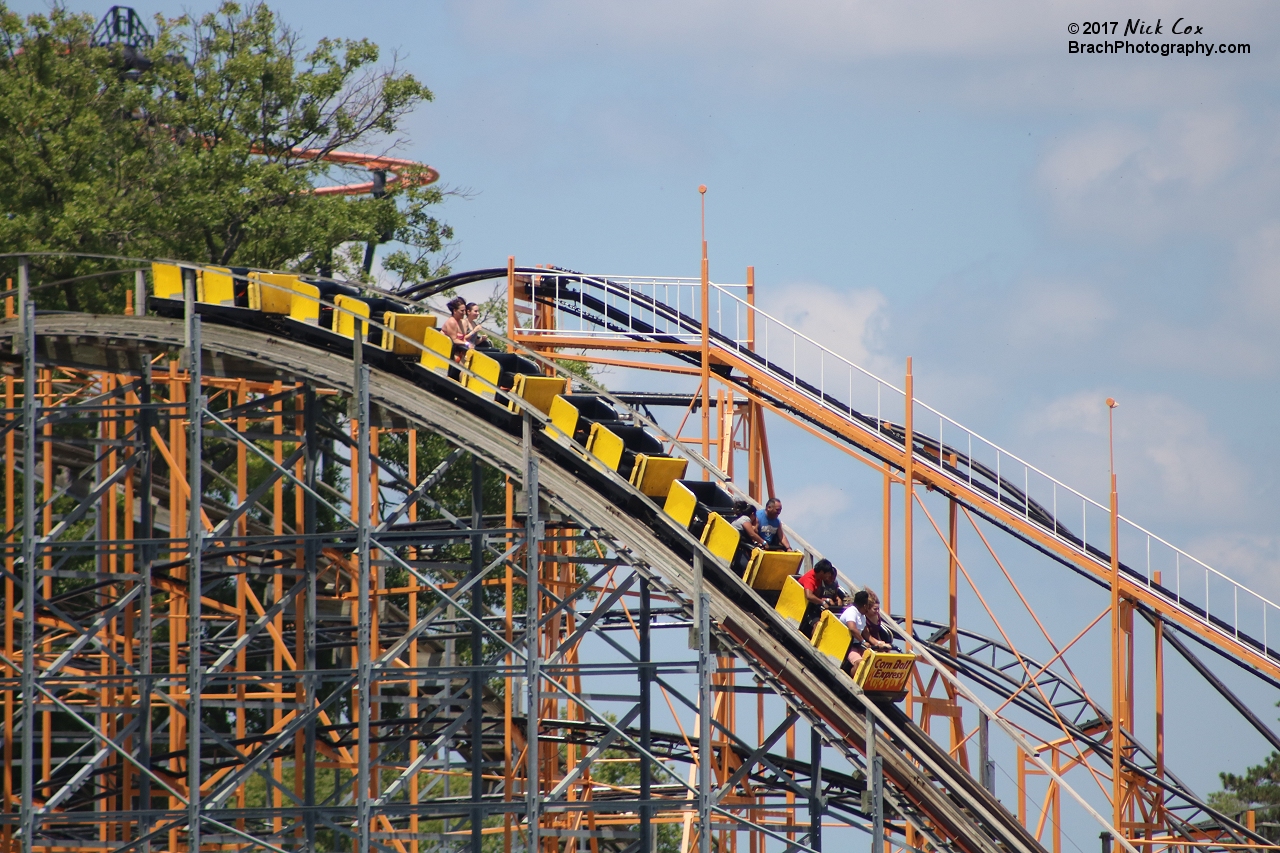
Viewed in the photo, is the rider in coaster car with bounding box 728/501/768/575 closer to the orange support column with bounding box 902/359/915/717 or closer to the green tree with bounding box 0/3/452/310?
the orange support column with bounding box 902/359/915/717

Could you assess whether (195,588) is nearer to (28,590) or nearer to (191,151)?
(28,590)

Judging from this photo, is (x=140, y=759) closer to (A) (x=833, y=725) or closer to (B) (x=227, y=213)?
(A) (x=833, y=725)

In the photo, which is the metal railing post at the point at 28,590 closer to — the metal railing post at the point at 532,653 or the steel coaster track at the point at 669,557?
the steel coaster track at the point at 669,557

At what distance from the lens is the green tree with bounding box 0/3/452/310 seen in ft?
108

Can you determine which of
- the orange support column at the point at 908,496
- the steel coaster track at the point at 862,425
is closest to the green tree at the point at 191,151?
the steel coaster track at the point at 862,425

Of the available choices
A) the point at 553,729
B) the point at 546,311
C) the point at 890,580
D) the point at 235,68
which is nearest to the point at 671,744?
the point at 553,729

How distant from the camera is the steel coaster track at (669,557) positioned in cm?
1866

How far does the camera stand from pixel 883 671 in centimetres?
1881

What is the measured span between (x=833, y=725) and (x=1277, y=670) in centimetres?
758

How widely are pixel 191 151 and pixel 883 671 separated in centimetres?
2021

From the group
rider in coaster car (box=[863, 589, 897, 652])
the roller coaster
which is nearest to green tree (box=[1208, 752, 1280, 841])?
the roller coaster

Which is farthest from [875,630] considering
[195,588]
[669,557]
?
[195,588]

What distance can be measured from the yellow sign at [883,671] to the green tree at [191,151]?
17.9 m

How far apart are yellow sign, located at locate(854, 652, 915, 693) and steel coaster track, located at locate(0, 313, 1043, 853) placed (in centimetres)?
18
